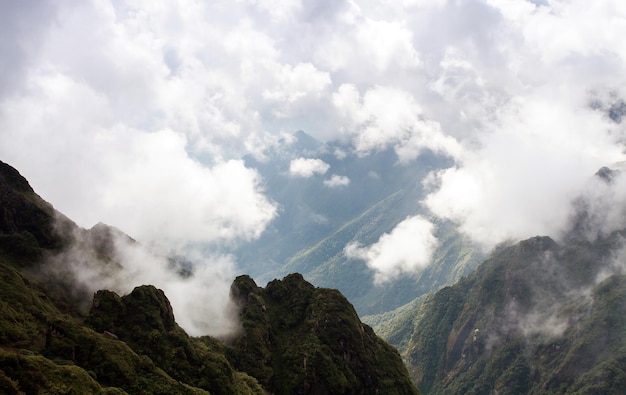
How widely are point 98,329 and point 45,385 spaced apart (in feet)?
191

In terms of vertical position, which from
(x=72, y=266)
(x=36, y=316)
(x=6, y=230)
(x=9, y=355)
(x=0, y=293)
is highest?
(x=6, y=230)

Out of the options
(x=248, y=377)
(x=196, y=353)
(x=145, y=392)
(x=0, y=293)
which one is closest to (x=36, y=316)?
(x=0, y=293)

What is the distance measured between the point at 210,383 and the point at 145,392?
110 feet

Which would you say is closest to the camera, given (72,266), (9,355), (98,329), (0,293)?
(9,355)

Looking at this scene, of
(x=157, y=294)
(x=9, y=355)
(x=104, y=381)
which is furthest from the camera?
(x=157, y=294)

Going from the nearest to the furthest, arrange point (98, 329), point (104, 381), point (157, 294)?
point (104, 381) < point (98, 329) < point (157, 294)

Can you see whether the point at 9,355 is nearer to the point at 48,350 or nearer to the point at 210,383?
the point at 48,350

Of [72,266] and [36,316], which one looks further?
[72,266]

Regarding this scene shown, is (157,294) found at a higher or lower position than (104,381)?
higher

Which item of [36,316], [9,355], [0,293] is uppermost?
[0,293]

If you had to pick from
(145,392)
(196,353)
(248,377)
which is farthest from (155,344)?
(248,377)

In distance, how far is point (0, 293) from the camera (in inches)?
5482

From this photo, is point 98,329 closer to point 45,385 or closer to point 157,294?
point 157,294

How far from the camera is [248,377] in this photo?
615ft
